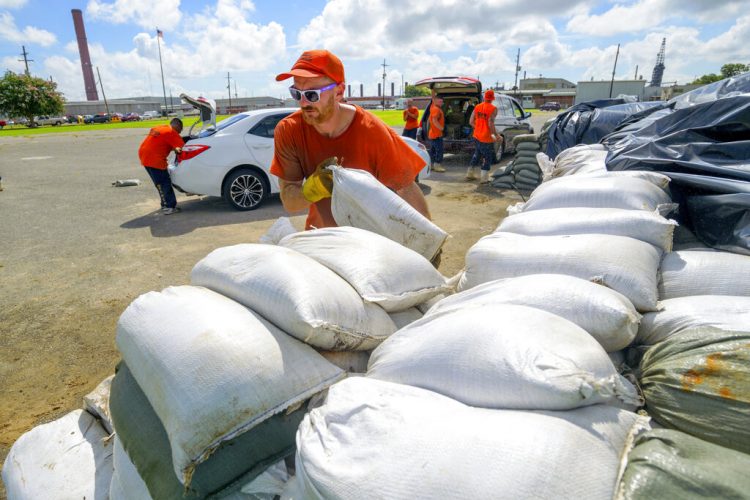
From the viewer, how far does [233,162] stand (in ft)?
20.2

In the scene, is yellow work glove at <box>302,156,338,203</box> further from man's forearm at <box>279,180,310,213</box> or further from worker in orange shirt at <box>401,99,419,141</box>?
worker in orange shirt at <box>401,99,419,141</box>

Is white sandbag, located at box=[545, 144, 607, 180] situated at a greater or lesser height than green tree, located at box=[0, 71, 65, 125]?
lesser

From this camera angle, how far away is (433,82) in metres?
9.78

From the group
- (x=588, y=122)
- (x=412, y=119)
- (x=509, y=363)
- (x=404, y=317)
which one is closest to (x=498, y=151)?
(x=412, y=119)

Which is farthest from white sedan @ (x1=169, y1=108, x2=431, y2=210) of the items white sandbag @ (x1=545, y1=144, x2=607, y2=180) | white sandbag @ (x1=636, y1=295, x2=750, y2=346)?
white sandbag @ (x1=636, y1=295, x2=750, y2=346)

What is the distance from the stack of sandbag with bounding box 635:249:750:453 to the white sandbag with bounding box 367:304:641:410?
0.29 feet

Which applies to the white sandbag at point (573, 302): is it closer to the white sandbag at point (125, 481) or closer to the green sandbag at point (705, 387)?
the green sandbag at point (705, 387)

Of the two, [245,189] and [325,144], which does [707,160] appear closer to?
[325,144]

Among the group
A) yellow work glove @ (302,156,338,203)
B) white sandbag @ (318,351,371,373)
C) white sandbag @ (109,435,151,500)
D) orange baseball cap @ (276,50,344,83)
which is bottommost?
white sandbag @ (109,435,151,500)

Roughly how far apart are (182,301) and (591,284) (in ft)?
4.51

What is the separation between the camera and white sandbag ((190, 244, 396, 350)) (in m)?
1.29

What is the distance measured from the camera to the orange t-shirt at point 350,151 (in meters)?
2.23

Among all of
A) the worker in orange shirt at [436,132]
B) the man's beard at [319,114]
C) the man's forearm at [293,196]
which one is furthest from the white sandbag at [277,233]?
the worker in orange shirt at [436,132]

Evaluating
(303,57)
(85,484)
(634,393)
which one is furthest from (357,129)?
(85,484)
